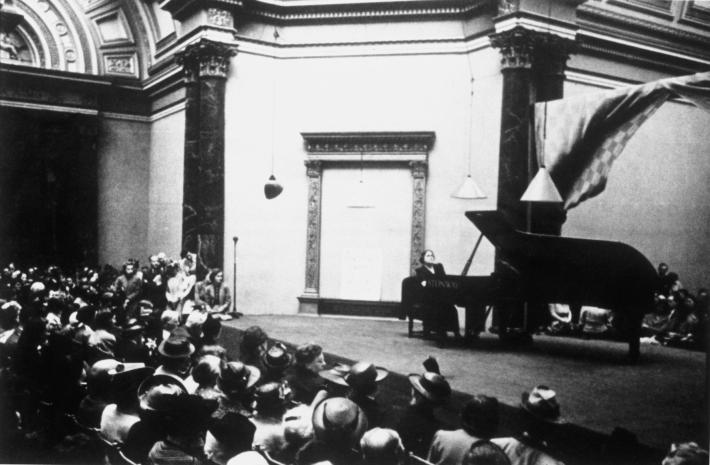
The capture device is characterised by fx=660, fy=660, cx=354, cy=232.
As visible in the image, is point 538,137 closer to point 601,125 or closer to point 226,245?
point 601,125

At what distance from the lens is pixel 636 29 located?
10.8 m

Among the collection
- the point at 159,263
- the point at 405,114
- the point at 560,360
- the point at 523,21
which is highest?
the point at 523,21

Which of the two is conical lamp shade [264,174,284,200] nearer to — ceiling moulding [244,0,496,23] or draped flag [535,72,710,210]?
ceiling moulding [244,0,496,23]

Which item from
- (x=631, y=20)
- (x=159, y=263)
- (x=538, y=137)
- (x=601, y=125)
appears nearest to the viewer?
(x=601, y=125)

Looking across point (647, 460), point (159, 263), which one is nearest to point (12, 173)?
point (159, 263)

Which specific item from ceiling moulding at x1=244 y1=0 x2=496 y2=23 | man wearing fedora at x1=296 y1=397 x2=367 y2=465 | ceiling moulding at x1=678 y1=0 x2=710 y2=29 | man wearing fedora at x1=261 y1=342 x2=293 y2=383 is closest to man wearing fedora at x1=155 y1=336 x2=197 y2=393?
man wearing fedora at x1=261 y1=342 x2=293 y2=383

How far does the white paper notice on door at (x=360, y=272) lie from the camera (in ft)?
38.5

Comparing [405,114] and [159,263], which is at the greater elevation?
[405,114]

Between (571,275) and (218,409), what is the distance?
4.77 metres

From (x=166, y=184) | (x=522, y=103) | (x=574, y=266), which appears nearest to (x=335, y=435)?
(x=574, y=266)

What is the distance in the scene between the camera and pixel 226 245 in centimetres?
1185

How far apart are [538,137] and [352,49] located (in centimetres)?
404

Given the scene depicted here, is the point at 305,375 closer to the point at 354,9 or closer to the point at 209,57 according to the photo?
the point at 209,57

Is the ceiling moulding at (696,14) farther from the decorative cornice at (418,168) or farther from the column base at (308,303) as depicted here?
the column base at (308,303)
